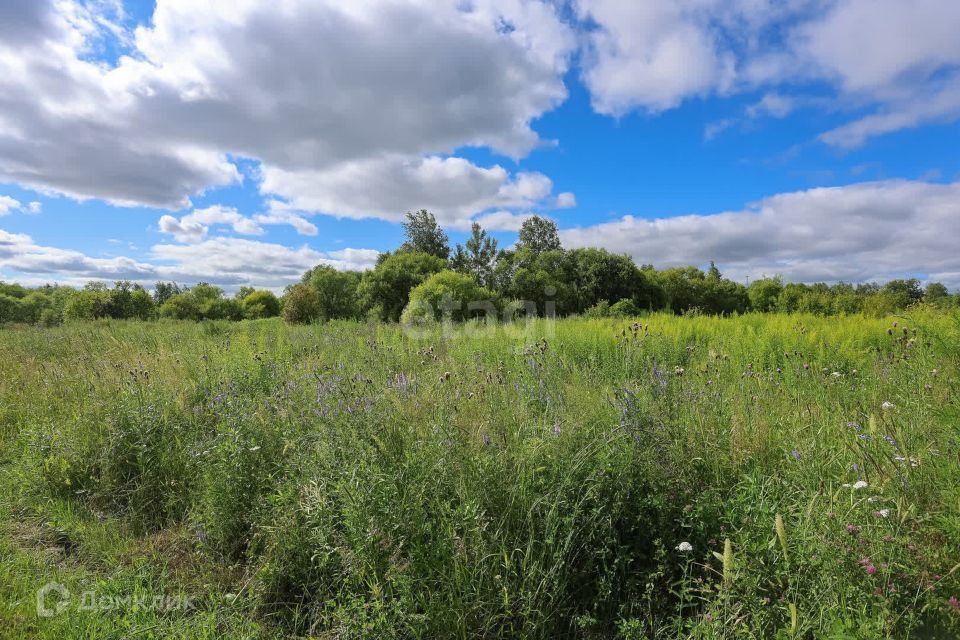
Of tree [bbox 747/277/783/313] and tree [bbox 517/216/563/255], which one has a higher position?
tree [bbox 517/216/563/255]

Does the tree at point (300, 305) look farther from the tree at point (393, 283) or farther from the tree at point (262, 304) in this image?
the tree at point (262, 304)

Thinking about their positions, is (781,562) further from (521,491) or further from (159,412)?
(159,412)

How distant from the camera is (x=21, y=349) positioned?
8.53 meters

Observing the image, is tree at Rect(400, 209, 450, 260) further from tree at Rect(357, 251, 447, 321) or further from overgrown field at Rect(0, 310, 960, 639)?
overgrown field at Rect(0, 310, 960, 639)

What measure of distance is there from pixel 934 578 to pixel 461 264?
108ft

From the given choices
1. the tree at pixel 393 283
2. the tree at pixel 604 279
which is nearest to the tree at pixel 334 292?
the tree at pixel 393 283

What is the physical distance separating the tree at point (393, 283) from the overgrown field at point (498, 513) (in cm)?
1814

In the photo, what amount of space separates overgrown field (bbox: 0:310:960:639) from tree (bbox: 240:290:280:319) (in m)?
43.4

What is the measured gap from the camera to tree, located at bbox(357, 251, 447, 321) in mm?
21938

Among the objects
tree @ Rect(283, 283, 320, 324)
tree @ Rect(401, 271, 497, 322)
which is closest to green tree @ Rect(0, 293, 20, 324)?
tree @ Rect(283, 283, 320, 324)

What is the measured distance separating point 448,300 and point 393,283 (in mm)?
8760

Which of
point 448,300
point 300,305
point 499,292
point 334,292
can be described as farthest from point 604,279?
point 300,305

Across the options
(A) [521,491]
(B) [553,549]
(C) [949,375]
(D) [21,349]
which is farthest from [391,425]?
(D) [21,349]

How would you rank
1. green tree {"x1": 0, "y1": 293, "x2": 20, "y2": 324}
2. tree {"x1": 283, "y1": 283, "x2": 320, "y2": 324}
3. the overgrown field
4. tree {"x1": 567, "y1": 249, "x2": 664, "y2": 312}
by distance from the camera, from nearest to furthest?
1. the overgrown field
2. tree {"x1": 283, "y1": 283, "x2": 320, "y2": 324}
3. tree {"x1": 567, "y1": 249, "x2": 664, "y2": 312}
4. green tree {"x1": 0, "y1": 293, "x2": 20, "y2": 324}
